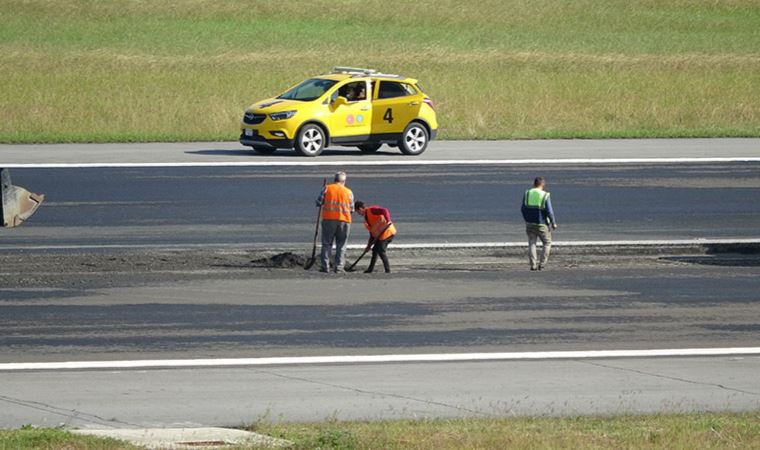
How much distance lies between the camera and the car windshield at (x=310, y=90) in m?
32.7

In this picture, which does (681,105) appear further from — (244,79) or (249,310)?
(249,310)

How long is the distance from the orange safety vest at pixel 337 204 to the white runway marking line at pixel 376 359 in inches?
233

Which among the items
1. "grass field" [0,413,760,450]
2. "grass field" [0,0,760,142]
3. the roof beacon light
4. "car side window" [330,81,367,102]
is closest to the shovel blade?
"car side window" [330,81,367,102]

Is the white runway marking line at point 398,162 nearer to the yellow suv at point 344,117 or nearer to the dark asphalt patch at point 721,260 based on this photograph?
the yellow suv at point 344,117

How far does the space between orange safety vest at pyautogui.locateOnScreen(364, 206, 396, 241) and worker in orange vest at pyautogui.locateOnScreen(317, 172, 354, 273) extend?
0.36 metres

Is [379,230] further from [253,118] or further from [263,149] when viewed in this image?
[263,149]

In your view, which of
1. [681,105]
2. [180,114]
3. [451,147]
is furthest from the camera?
[681,105]

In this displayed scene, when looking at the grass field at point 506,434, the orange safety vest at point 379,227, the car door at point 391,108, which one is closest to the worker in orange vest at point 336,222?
the orange safety vest at point 379,227

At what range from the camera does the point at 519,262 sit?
71.4 feet

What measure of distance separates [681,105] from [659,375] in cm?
3066

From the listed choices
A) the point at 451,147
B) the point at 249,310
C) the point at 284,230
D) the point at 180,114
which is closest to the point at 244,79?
the point at 180,114

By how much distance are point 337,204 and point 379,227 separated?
78 centimetres

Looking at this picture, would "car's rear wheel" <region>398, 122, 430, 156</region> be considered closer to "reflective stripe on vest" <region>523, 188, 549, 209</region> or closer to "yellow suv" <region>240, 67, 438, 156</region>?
"yellow suv" <region>240, 67, 438, 156</region>

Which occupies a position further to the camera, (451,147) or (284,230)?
(451,147)
